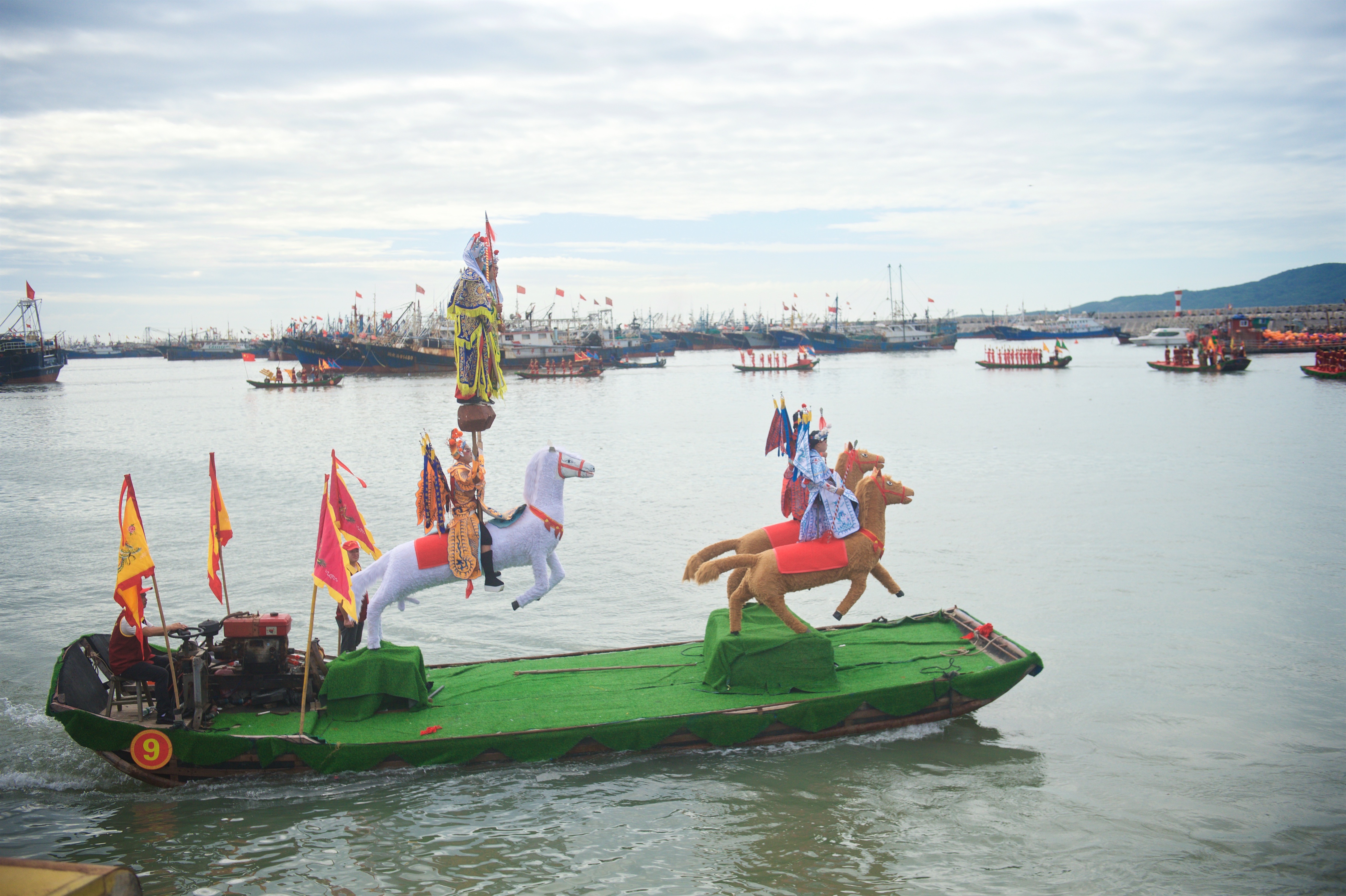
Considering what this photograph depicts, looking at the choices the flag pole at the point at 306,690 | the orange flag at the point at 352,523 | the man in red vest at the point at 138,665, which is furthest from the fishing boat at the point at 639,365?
the man in red vest at the point at 138,665

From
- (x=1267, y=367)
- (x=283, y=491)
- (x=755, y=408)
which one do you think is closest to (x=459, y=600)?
(x=283, y=491)

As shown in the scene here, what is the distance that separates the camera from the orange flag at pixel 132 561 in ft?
25.8

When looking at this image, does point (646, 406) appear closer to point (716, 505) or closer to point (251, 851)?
point (716, 505)

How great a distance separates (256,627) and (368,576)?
3.66 ft

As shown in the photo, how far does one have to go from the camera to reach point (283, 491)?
26031mm

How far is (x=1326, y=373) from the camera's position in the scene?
57906 millimetres

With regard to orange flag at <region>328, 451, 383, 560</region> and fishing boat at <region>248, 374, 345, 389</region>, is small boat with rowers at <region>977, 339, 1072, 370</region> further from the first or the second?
orange flag at <region>328, 451, 383, 560</region>

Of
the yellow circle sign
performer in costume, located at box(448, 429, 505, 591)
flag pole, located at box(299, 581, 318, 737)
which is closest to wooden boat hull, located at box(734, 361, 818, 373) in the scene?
performer in costume, located at box(448, 429, 505, 591)

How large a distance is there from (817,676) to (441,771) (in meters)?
3.69

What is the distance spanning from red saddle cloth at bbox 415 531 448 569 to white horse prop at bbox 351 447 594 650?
30mm

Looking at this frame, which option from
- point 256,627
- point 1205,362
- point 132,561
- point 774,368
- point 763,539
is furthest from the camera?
Answer: point 774,368

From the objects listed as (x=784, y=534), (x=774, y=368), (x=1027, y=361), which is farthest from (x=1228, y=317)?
(x=784, y=534)

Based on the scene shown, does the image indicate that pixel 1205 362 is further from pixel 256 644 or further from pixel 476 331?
pixel 256 644

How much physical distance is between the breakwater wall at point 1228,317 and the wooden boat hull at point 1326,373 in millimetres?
37692
